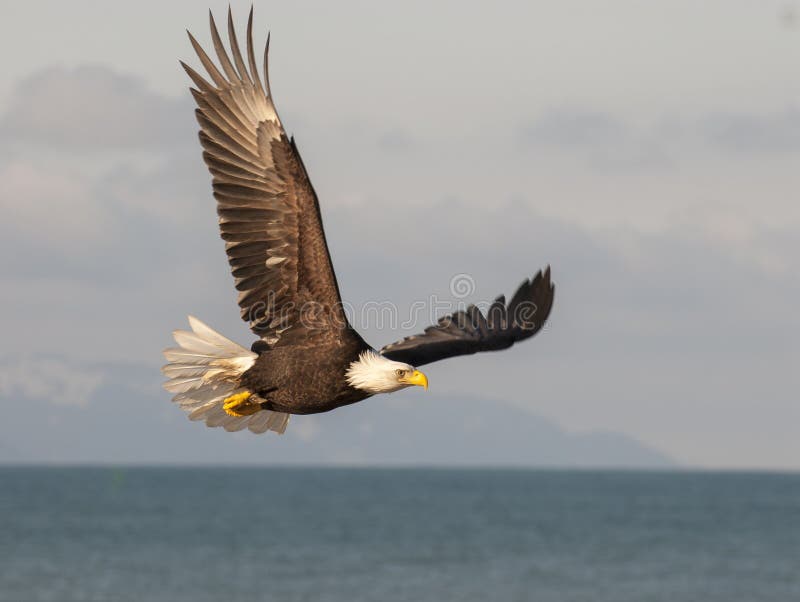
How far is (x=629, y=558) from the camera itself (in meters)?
60.8

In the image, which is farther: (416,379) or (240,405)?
(240,405)

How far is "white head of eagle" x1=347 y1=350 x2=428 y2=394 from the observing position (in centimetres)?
893

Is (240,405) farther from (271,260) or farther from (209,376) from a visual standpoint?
(271,260)

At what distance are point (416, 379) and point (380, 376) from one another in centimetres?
25

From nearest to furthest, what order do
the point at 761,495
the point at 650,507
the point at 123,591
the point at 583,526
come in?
the point at 123,591, the point at 583,526, the point at 650,507, the point at 761,495

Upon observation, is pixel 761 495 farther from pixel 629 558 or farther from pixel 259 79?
pixel 259 79

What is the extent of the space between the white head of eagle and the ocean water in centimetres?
3627

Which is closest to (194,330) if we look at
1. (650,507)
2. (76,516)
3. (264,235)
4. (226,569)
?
(264,235)

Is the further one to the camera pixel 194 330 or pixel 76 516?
pixel 76 516

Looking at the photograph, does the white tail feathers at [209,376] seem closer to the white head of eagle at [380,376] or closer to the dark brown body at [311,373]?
the dark brown body at [311,373]

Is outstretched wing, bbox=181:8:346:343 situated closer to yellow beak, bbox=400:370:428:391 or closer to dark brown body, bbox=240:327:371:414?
dark brown body, bbox=240:327:371:414

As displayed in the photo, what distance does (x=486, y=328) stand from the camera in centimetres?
1215

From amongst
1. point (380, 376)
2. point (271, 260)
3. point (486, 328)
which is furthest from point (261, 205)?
point (486, 328)

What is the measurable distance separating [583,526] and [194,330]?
7503cm
